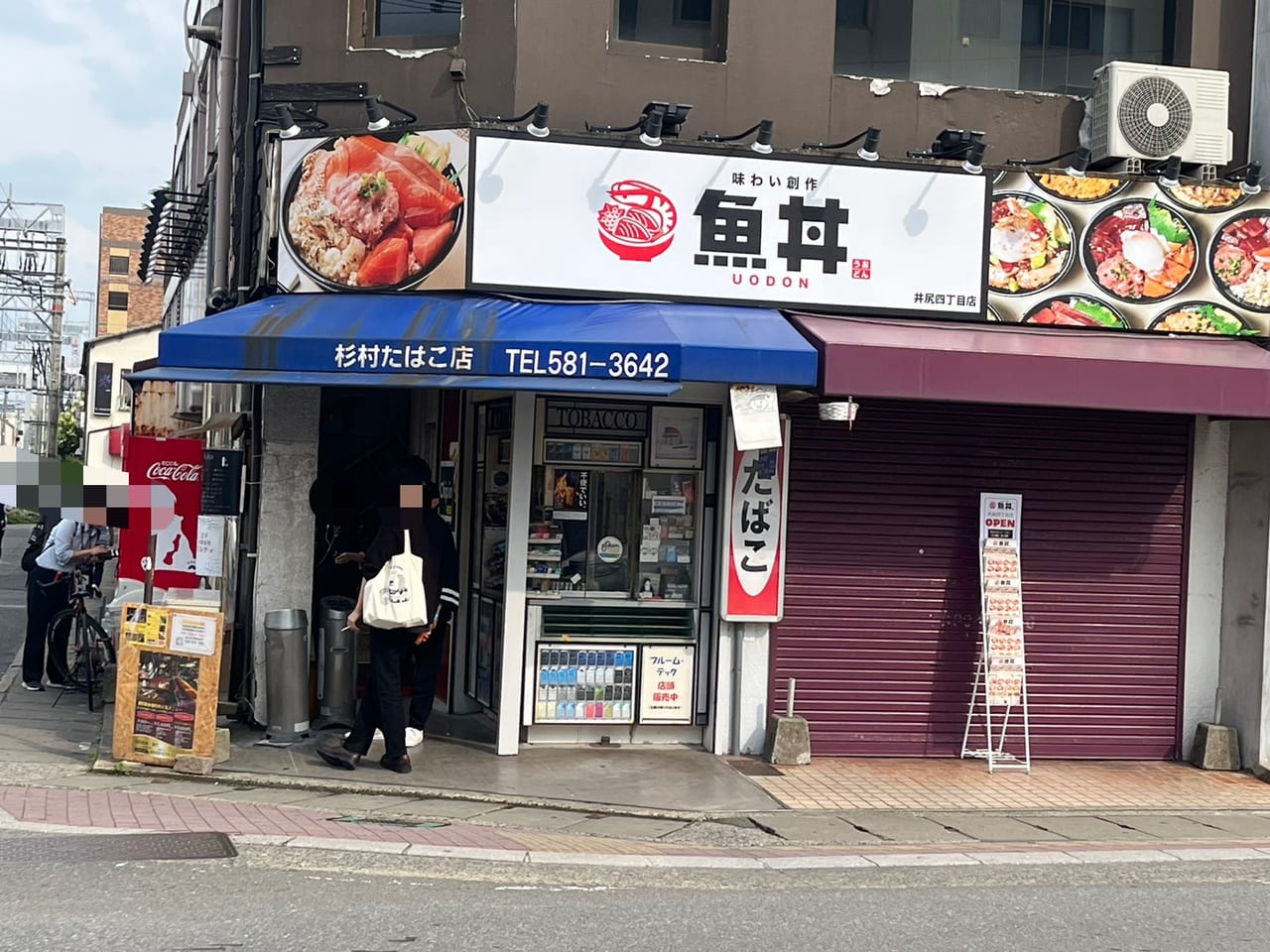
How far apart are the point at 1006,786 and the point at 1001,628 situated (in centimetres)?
117

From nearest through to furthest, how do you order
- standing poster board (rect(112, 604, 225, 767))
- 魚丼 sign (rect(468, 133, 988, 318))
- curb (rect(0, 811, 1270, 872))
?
curb (rect(0, 811, 1270, 872)), standing poster board (rect(112, 604, 225, 767)), 魚丼 sign (rect(468, 133, 988, 318))

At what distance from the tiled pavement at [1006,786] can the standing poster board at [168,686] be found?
380 centimetres

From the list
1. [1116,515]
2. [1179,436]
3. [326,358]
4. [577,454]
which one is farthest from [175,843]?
[1179,436]

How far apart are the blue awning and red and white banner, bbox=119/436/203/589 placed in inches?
60.7

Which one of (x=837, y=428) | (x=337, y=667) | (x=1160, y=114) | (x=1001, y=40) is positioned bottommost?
(x=337, y=667)

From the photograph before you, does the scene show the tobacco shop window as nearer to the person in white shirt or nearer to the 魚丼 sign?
the 魚丼 sign

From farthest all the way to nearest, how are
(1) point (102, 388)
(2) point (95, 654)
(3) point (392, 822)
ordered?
1. (1) point (102, 388)
2. (2) point (95, 654)
3. (3) point (392, 822)

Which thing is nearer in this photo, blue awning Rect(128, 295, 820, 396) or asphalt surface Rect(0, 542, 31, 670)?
blue awning Rect(128, 295, 820, 396)

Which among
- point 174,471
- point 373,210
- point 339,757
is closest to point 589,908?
point 339,757

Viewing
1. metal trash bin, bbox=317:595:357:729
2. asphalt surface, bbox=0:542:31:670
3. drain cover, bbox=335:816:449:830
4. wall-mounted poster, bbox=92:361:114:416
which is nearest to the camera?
drain cover, bbox=335:816:449:830

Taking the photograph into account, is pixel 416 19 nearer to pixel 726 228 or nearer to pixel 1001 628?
pixel 726 228

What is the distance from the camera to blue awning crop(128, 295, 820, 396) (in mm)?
8953

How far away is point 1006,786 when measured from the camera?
9883 millimetres

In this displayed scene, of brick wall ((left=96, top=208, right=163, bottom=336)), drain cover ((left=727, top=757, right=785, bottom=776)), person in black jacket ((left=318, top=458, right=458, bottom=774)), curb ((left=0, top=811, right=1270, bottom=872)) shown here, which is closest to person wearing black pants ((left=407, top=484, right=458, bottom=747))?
person in black jacket ((left=318, top=458, right=458, bottom=774))
